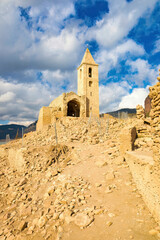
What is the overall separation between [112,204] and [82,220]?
1.27 metres

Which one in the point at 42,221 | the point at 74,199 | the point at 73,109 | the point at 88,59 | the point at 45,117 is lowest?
the point at 42,221

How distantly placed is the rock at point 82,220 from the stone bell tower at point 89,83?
22.8 metres

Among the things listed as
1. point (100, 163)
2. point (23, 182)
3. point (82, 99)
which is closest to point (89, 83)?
point (82, 99)

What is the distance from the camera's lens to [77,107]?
28.5 m

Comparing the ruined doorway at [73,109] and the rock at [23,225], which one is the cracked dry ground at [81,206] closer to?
the rock at [23,225]

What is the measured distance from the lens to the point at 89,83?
95.1 feet

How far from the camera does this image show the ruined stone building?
23594 millimetres

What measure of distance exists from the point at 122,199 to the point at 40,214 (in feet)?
10.8

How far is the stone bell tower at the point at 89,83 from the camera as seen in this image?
27797 millimetres

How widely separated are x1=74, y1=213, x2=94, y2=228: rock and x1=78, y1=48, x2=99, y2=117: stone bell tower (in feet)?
74.8

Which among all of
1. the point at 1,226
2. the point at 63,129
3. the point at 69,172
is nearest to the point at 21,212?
the point at 1,226

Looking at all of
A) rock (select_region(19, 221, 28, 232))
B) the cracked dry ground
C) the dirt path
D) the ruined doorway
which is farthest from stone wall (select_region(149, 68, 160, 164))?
the ruined doorway

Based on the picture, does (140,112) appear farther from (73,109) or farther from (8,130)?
(8,130)

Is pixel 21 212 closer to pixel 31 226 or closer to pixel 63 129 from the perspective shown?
pixel 31 226
